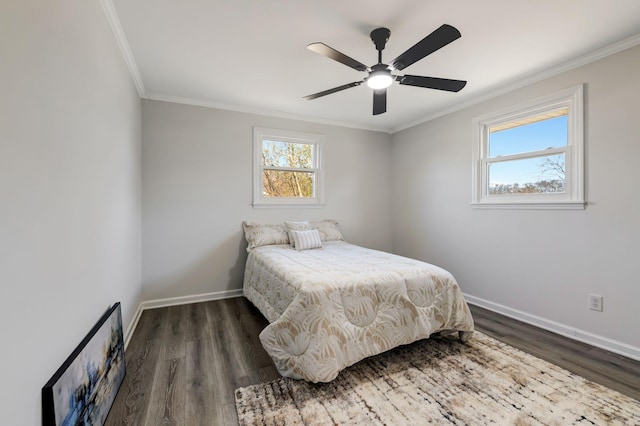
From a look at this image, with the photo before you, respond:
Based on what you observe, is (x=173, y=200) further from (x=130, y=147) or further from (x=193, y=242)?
(x=130, y=147)

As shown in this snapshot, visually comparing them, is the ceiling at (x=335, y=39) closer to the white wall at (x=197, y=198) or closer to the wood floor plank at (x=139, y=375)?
the white wall at (x=197, y=198)

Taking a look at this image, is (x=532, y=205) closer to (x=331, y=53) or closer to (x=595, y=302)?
(x=595, y=302)

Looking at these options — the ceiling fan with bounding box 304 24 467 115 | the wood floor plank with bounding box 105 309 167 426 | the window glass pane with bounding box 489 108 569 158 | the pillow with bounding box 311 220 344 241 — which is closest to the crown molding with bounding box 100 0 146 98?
the ceiling fan with bounding box 304 24 467 115

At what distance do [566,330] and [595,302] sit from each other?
37 cm

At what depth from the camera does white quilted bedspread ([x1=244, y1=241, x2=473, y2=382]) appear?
6.05ft

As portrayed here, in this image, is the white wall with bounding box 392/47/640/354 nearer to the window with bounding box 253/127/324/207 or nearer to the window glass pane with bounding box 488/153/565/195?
the window glass pane with bounding box 488/153/565/195

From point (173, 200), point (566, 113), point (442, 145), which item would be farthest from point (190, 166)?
point (566, 113)

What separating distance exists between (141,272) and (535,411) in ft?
12.1

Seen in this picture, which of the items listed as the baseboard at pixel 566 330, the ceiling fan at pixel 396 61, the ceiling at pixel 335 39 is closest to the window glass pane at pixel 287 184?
the ceiling at pixel 335 39

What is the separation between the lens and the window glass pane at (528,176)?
2.74 meters

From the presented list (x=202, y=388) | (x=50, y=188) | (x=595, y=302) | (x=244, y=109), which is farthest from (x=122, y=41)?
(x=595, y=302)

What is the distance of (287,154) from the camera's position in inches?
162

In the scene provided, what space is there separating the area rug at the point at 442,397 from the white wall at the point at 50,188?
1.03 meters

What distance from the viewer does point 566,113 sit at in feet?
8.79
